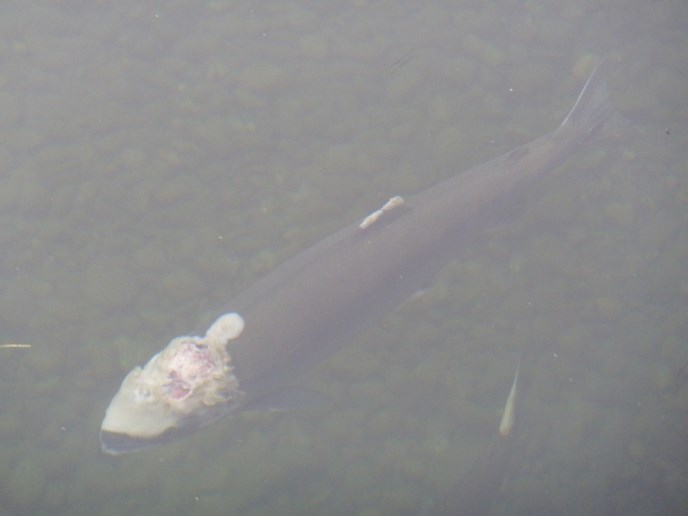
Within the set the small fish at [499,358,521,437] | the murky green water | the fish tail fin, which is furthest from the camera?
the fish tail fin

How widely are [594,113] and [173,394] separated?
5283 mm

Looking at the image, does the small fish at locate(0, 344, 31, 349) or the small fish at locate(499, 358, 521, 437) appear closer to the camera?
the small fish at locate(0, 344, 31, 349)

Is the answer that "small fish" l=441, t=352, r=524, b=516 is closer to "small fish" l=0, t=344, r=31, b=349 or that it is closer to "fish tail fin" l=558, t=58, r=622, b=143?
"fish tail fin" l=558, t=58, r=622, b=143

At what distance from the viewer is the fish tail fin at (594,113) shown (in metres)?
6.21

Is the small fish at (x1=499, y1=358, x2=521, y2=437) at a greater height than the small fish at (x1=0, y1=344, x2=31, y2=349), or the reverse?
the small fish at (x1=0, y1=344, x2=31, y2=349)

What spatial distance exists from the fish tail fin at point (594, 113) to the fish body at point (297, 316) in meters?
1.24

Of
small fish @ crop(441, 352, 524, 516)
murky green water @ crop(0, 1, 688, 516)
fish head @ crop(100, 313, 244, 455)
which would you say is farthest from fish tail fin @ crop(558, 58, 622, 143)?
fish head @ crop(100, 313, 244, 455)

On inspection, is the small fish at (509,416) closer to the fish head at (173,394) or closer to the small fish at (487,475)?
the small fish at (487,475)

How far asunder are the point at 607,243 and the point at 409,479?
11.6 ft

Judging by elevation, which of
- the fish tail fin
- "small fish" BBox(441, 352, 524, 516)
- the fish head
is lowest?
"small fish" BBox(441, 352, 524, 516)

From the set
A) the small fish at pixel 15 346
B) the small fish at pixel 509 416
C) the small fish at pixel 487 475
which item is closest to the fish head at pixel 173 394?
the small fish at pixel 15 346

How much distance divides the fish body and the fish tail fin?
1.24 metres

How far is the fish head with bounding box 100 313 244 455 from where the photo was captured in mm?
4777

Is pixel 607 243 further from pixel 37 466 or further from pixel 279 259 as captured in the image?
pixel 37 466
